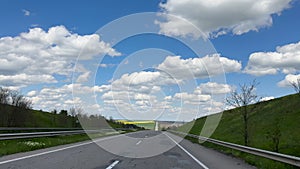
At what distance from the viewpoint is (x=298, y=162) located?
8555mm

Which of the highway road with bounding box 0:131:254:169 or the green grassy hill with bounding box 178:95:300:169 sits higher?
the green grassy hill with bounding box 178:95:300:169

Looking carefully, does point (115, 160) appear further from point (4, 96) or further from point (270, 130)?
point (4, 96)

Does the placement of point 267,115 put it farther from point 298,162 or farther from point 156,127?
point 156,127

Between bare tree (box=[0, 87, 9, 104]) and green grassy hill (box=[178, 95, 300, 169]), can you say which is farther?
bare tree (box=[0, 87, 9, 104])

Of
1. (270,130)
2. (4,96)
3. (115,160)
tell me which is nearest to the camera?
(115,160)

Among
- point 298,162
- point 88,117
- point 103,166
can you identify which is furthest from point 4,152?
point 88,117

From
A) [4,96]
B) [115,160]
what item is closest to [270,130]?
[115,160]

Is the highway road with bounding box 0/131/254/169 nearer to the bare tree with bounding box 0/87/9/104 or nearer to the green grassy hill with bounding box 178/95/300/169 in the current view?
the green grassy hill with bounding box 178/95/300/169

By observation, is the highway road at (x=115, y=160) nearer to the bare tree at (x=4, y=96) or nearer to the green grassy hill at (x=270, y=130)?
the green grassy hill at (x=270, y=130)

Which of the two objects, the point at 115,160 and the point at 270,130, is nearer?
the point at 115,160

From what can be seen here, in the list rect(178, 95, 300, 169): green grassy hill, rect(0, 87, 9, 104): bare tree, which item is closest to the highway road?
rect(178, 95, 300, 169): green grassy hill

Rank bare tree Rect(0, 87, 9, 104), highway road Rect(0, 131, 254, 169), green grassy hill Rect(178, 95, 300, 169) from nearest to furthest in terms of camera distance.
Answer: highway road Rect(0, 131, 254, 169), green grassy hill Rect(178, 95, 300, 169), bare tree Rect(0, 87, 9, 104)

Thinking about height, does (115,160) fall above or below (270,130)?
below

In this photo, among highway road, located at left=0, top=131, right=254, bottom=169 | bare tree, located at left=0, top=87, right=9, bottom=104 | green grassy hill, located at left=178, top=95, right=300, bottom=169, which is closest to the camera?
highway road, located at left=0, top=131, right=254, bottom=169
